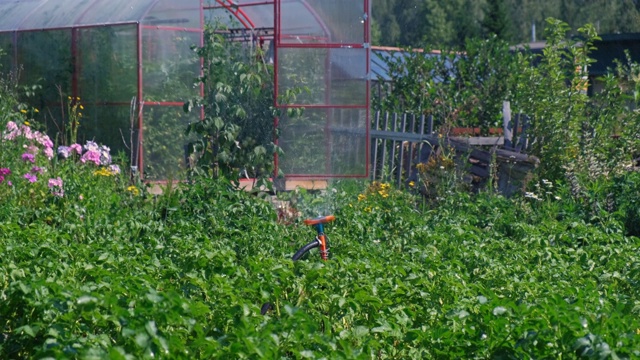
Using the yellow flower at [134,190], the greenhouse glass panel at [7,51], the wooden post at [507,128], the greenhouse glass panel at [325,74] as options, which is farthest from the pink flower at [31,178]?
the greenhouse glass panel at [7,51]

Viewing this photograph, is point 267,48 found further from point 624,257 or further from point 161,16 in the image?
point 624,257

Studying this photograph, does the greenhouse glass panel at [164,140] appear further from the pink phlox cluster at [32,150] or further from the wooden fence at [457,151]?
the pink phlox cluster at [32,150]

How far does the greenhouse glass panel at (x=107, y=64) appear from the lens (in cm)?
1204

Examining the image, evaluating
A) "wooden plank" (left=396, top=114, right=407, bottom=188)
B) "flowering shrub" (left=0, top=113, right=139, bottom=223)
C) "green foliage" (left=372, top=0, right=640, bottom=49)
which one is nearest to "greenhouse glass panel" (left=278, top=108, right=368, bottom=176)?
"wooden plank" (left=396, top=114, right=407, bottom=188)

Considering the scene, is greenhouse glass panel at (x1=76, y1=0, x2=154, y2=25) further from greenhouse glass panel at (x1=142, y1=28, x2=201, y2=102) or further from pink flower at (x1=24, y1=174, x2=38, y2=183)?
pink flower at (x1=24, y1=174, x2=38, y2=183)

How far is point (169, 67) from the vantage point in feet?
39.6

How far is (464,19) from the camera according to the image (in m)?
44.2

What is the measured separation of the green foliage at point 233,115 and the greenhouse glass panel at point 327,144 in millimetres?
402

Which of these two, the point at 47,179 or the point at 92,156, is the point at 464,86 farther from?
the point at 47,179

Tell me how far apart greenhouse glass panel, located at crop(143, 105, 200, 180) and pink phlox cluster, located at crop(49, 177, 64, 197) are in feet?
12.3

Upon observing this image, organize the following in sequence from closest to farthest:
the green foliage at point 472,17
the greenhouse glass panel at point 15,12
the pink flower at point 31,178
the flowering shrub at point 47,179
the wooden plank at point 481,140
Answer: the flowering shrub at point 47,179, the pink flower at point 31,178, the wooden plank at point 481,140, the greenhouse glass panel at point 15,12, the green foliage at point 472,17

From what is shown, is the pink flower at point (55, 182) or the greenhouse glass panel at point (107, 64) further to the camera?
the greenhouse glass panel at point (107, 64)

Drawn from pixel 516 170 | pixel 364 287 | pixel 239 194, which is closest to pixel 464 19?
pixel 516 170

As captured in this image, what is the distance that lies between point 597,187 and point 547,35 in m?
3.48
